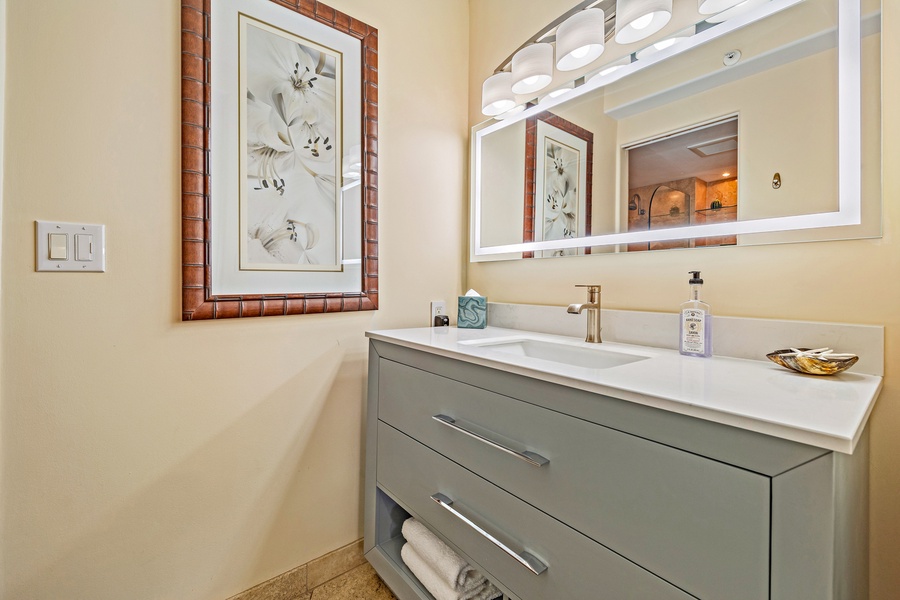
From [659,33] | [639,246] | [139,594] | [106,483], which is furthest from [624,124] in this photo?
[139,594]

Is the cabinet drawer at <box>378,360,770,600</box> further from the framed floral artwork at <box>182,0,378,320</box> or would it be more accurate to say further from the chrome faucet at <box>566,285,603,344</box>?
the framed floral artwork at <box>182,0,378,320</box>

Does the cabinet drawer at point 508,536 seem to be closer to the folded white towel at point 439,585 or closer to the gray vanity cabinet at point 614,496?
the gray vanity cabinet at point 614,496

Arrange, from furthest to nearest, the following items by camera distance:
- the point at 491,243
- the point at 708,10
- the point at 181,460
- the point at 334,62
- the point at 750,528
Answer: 1. the point at 491,243
2. the point at 334,62
3. the point at 181,460
4. the point at 708,10
5. the point at 750,528

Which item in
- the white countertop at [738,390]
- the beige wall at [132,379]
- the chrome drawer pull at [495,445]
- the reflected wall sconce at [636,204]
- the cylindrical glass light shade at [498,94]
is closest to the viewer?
the white countertop at [738,390]

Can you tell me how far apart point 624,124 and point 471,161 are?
25.9 inches

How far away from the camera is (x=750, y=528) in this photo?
53 centimetres

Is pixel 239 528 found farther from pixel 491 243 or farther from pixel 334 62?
pixel 334 62

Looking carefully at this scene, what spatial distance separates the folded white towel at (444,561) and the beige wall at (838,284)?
840 millimetres

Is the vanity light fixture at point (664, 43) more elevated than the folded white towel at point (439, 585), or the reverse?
the vanity light fixture at point (664, 43)

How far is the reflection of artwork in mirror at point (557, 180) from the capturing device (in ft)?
4.39

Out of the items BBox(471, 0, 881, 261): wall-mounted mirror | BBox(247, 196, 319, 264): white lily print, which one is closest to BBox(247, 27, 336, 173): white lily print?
BBox(247, 196, 319, 264): white lily print

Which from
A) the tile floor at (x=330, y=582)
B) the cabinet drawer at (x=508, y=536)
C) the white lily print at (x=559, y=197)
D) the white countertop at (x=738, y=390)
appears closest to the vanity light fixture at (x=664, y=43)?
the white lily print at (x=559, y=197)

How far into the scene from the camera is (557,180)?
4.68 feet

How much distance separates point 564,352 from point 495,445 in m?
0.42
